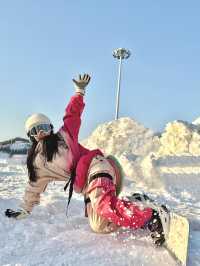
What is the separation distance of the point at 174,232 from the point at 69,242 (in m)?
0.57

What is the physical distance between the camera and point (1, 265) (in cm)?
195

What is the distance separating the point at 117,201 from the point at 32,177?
0.84 metres

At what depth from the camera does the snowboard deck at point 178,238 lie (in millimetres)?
2025

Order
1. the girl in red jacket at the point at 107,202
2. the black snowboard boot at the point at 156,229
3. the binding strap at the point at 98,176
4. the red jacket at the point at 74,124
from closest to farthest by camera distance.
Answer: the black snowboard boot at the point at 156,229 < the girl in red jacket at the point at 107,202 < the binding strap at the point at 98,176 < the red jacket at the point at 74,124

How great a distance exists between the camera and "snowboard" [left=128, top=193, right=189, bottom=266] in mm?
2049

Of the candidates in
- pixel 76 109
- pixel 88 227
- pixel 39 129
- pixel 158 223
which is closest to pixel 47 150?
pixel 39 129

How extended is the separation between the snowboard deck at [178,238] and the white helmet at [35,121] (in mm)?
1205

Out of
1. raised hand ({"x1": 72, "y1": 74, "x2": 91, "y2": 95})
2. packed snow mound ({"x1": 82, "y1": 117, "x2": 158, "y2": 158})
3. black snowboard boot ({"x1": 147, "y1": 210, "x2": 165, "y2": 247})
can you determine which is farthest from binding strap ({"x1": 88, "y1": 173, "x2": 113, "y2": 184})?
packed snow mound ({"x1": 82, "y1": 117, "x2": 158, "y2": 158})

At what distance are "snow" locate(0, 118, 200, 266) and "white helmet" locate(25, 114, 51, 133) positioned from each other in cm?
65

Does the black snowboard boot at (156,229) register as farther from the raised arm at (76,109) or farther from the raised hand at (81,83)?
the raised hand at (81,83)

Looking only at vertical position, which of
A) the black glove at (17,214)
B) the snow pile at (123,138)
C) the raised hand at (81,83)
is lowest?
the snow pile at (123,138)

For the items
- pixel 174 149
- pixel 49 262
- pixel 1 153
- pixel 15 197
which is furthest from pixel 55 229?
pixel 174 149

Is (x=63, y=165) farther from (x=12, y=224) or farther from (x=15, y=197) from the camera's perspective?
(x=15, y=197)

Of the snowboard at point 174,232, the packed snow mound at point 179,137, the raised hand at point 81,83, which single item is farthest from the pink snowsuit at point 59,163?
the packed snow mound at point 179,137
